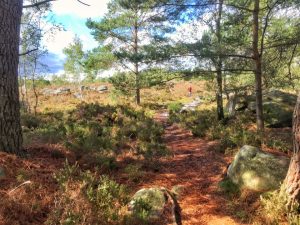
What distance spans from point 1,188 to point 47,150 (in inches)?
99.2

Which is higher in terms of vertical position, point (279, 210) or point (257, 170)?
point (257, 170)

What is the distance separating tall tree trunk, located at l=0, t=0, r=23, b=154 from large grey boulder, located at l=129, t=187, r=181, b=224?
2.62 metres

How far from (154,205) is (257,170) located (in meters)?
2.43

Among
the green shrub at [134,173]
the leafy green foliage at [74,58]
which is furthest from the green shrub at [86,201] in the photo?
the leafy green foliage at [74,58]

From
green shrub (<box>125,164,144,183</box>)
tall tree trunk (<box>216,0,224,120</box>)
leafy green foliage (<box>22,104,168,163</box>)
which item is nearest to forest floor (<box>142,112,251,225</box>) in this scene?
green shrub (<box>125,164,144,183</box>)

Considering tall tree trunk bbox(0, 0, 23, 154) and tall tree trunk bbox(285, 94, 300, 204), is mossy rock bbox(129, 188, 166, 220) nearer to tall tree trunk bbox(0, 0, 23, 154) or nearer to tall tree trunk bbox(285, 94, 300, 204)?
tall tree trunk bbox(285, 94, 300, 204)

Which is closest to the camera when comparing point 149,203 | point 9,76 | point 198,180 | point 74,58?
point 149,203

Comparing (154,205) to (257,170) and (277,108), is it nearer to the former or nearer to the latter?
(257,170)

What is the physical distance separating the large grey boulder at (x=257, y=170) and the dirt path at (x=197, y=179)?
23.6 inches

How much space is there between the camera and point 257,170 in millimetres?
6199

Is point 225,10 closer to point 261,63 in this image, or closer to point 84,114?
point 261,63

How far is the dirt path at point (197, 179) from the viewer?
5449mm

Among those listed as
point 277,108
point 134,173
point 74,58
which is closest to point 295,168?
point 134,173

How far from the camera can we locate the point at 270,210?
16.4 feet
